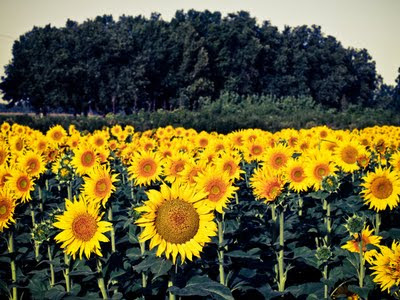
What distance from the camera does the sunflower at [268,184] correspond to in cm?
445

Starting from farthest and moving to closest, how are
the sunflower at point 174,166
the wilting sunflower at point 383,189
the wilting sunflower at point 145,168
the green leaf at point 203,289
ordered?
the wilting sunflower at point 145,168, the sunflower at point 174,166, the wilting sunflower at point 383,189, the green leaf at point 203,289

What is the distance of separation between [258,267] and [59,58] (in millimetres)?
58549

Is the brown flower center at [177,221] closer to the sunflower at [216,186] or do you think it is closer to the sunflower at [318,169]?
the sunflower at [216,186]

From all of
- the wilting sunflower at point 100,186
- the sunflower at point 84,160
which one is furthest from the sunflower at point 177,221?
the sunflower at point 84,160

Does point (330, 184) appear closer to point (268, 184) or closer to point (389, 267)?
point (268, 184)

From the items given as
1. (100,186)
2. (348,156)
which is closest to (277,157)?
(348,156)

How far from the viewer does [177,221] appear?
288cm

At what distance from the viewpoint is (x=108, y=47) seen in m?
60.6

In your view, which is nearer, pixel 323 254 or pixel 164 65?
pixel 323 254

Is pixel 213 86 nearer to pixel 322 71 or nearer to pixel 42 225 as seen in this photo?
pixel 322 71

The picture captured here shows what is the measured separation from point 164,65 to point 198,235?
66318mm

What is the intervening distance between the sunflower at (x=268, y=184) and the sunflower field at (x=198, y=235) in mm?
16

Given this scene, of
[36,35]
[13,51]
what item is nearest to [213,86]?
[36,35]

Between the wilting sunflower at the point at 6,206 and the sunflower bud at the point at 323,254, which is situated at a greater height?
the wilting sunflower at the point at 6,206
